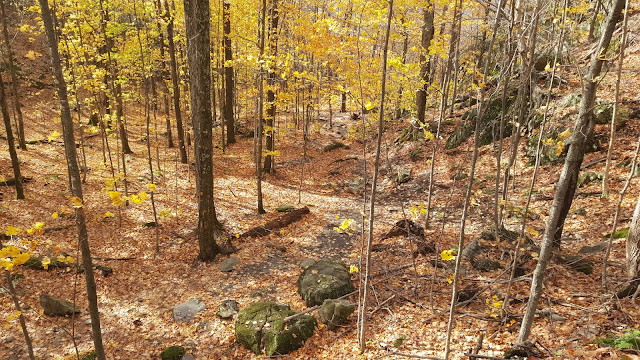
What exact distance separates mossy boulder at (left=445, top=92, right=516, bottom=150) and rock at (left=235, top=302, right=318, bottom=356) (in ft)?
37.5

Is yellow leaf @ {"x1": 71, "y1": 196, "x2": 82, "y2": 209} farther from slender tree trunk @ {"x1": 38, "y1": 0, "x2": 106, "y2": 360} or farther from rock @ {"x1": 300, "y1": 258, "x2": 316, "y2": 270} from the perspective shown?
rock @ {"x1": 300, "y1": 258, "x2": 316, "y2": 270}

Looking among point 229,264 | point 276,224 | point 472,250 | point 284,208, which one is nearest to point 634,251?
point 472,250

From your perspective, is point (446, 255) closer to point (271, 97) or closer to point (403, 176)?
point (403, 176)

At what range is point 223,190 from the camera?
47.5 ft

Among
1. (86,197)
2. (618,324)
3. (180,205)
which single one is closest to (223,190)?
(180,205)

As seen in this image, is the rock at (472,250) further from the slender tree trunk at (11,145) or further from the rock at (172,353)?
the slender tree trunk at (11,145)

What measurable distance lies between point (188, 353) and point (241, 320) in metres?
1.11

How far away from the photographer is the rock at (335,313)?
6.47 metres

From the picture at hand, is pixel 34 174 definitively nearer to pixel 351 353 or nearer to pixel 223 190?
pixel 223 190

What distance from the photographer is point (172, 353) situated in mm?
6109

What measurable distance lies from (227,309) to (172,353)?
1.46m

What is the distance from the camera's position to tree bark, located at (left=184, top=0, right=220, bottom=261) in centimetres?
806

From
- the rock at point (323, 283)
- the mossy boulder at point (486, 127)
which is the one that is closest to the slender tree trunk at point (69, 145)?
the rock at point (323, 283)

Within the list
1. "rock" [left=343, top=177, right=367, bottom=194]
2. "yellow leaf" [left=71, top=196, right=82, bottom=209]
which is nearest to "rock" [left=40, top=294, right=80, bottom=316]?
"yellow leaf" [left=71, top=196, right=82, bottom=209]
